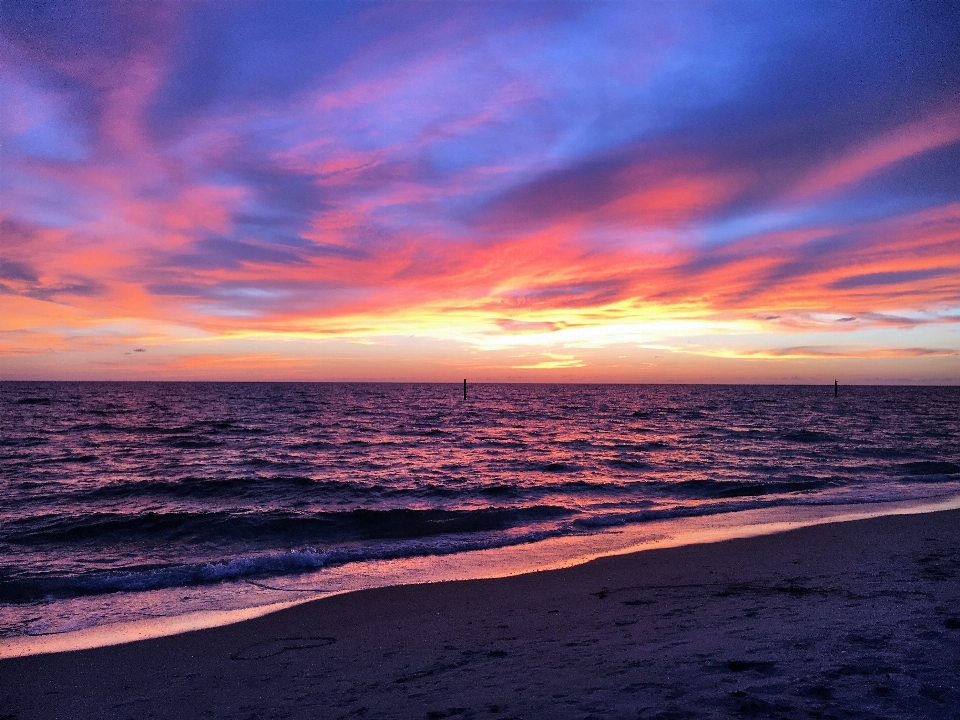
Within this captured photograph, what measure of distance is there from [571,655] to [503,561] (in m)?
5.43

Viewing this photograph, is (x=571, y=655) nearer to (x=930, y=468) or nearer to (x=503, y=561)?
(x=503, y=561)

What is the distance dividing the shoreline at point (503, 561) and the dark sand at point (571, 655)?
0.51 meters

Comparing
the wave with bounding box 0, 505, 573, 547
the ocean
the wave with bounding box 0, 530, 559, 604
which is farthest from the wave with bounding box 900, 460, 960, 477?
the wave with bounding box 0, 530, 559, 604

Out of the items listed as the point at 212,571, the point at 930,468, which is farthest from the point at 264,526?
the point at 930,468

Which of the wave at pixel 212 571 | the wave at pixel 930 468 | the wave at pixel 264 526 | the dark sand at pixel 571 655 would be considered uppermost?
the dark sand at pixel 571 655

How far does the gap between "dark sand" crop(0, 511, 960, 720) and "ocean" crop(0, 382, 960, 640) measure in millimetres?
2040

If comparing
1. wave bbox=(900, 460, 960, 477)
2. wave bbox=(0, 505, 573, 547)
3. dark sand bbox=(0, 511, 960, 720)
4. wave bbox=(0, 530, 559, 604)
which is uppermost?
dark sand bbox=(0, 511, 960, 720)

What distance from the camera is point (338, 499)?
1841cm

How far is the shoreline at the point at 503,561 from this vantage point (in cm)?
812

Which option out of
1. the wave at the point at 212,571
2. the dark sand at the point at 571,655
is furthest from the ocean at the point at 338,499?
the dark sand at the point at 571,655

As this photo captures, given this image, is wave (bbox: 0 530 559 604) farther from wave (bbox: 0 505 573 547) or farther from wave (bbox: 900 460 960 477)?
wave (bbox: 900 460 960 477)

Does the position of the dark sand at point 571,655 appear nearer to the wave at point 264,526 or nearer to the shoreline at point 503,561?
the shoreline at point 503,561

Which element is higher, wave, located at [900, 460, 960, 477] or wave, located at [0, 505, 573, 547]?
wave, located at [900, 460, 960, 477]

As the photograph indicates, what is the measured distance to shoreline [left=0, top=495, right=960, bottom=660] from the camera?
812cm
